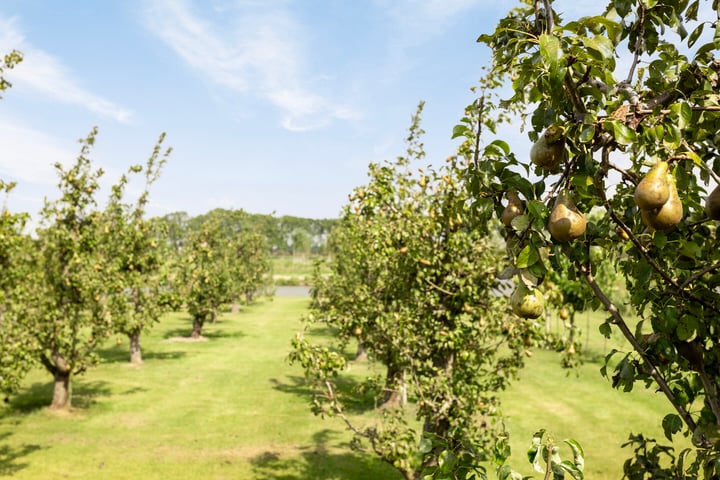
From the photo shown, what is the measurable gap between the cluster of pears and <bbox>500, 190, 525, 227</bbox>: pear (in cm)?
50

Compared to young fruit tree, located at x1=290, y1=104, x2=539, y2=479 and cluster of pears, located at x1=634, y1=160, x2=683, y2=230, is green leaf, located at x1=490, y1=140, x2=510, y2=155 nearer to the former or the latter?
cluster of pears, located at x1=634, y1=160, x2=683, y2=230

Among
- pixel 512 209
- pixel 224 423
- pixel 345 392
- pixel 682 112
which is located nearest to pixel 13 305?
pixel 224 423

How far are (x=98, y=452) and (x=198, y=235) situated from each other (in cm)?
2291

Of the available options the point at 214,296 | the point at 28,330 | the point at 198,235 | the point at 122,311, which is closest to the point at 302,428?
the point at 122,311

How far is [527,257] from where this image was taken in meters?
1.88

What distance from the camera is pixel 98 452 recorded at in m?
12.8

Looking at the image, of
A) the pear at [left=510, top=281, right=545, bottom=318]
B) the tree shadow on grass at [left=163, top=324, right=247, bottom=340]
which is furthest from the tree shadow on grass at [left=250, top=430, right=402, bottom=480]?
the tree shadow on grass at [left=163, top=324, right=247, bottom=340]

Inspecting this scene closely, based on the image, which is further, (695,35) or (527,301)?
(695,35)

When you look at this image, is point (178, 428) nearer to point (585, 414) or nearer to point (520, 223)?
point (585, 414)

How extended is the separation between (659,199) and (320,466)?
12.3 metres

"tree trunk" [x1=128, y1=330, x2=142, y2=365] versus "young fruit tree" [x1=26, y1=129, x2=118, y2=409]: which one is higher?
"young fruit tree" [x1=26, y1=129, x2=118, y2=409]

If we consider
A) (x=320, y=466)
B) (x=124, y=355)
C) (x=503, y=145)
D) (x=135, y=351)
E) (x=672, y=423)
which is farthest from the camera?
(x=124, y=355)

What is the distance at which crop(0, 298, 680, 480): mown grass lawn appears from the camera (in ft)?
39.6

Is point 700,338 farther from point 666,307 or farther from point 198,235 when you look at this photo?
point 198,235
